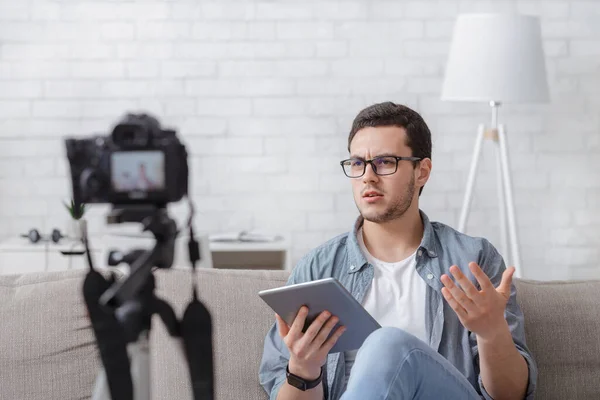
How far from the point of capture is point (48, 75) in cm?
425

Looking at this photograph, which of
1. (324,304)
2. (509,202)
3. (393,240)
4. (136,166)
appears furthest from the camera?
(509,202)

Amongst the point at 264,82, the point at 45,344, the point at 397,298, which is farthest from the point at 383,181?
the point at 264,82

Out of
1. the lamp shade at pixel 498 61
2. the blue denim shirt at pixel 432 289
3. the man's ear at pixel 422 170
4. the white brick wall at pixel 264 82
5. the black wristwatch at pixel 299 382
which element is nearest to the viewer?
the black wristwatch at pixel 299 382

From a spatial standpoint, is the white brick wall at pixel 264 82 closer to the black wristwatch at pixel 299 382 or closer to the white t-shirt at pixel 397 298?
the white t-shirt at pixel 397 298

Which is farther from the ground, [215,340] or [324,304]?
[324,304]

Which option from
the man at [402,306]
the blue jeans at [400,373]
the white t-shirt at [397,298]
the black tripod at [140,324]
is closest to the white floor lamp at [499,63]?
the man at [402,306]

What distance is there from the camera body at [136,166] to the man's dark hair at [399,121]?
1431 millimetres

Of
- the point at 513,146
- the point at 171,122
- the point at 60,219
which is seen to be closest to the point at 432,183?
the point at 513,146

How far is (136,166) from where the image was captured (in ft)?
2.94

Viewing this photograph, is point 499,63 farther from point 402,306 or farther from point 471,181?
point 402,306

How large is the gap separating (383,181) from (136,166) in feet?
4.63

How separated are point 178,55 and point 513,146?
1.65 m

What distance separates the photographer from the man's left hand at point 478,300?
177 cm

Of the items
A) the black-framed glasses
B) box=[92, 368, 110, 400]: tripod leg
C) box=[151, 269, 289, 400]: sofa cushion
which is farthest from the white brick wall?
box=[92, 368, 110, 400]: tripod leg
